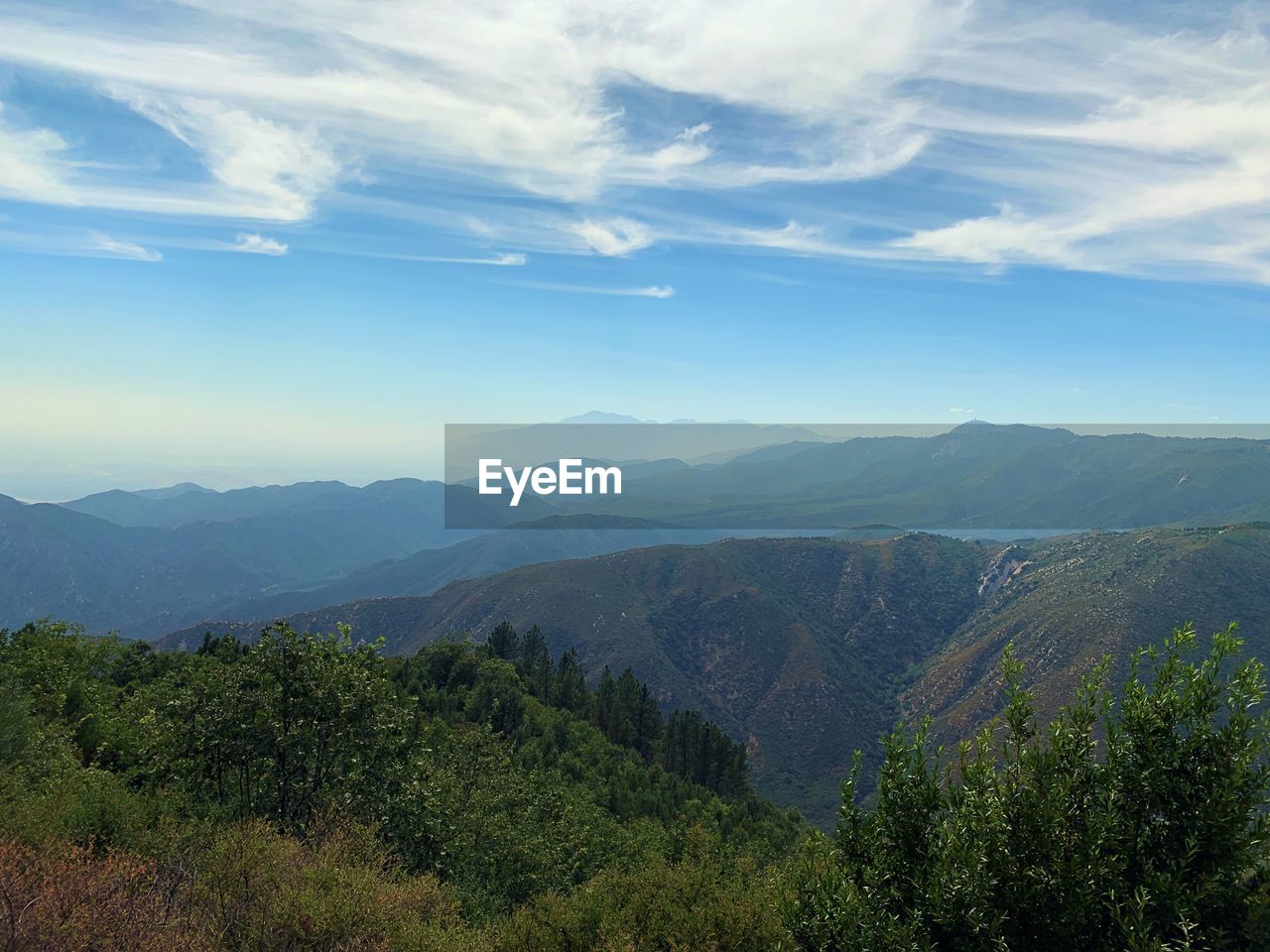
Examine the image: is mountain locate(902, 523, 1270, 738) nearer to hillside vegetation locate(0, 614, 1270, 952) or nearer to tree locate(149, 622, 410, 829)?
hillside vegetation locate(0, 614, 1270, 952)

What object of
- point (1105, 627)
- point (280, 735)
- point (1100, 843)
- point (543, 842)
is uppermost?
point (1100, 843)

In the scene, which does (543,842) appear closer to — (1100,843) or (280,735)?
(280,735)

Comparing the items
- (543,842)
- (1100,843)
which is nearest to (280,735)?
(543,842)

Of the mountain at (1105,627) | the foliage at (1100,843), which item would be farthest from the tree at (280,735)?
the mountain at (1105,627)

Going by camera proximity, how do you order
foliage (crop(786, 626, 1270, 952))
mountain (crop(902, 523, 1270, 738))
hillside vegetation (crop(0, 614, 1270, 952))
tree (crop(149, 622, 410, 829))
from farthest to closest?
mountain (crop(902, 523, 1270, 738)) → tree (crop(149, 622, 410, 829)) → hillside vegetation (crop(0, 614, 1270, 952)) → foliage (crop(786, 626, 1270, 952))

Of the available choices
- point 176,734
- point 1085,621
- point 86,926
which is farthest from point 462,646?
point 1085,621

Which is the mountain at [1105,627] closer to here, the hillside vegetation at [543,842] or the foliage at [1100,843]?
the hillside vegetation at [543,842]

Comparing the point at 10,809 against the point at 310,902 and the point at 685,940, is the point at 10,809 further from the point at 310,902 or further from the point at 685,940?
the point at 685,940

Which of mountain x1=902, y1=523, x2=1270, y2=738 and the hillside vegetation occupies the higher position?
the hillside vegetation

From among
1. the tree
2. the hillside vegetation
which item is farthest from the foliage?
the tree

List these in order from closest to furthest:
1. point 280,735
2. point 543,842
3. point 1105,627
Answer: point 280,735, point 543,842, point 1105,627

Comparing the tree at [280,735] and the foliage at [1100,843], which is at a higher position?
the foliage at [1100,843]
